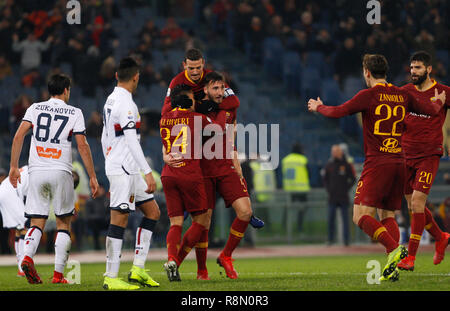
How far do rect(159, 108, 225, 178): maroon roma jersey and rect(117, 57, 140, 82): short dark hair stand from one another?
684 millimetres

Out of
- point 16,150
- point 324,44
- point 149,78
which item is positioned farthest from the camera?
point 324,44

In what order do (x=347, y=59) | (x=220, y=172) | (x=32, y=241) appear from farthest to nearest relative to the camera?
(x=347, y=59) → (x=220, y=172) → (x=32, y=241)

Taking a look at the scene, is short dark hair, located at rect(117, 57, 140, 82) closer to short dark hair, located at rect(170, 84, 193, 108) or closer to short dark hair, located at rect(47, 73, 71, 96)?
short dark hair, located at rect(170, 84, 193, 108)

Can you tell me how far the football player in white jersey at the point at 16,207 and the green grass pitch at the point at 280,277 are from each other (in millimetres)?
542

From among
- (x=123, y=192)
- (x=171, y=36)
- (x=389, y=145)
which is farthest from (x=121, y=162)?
(x=171, y=36)

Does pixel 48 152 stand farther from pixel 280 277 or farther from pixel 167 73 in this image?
pixel 167 73

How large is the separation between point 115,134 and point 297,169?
10359 mm

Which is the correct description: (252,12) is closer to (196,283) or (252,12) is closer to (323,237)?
(323,237)

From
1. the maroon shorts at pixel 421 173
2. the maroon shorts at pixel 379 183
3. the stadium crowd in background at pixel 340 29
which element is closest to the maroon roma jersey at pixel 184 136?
the maroon shorts at pixel 379 183

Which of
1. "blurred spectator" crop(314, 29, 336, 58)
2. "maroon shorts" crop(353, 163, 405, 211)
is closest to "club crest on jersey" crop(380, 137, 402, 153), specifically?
"maroon shorts" crop(353, 163, 405, 211)

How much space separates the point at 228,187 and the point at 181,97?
115 centimetres

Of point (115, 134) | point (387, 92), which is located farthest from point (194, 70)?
point (387, 92)

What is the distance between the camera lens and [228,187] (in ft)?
29.5

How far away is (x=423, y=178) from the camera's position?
9.59 metres
